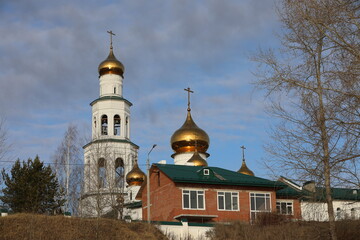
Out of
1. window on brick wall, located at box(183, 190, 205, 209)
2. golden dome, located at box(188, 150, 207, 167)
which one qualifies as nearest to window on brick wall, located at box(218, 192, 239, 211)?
window on brick wall, located at box(183, 190, 205, 209)

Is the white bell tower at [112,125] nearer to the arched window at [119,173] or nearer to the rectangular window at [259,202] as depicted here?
the arched window at [119,173]

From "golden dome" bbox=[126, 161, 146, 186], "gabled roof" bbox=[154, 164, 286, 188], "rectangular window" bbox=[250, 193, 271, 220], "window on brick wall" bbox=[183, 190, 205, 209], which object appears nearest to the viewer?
"window on brick wall" bbox=[183, 190, 205, 209]

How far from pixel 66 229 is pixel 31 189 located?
39.5 ft

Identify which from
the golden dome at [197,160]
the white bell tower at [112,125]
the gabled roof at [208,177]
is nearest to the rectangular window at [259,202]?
the gabled roof at [208,177]

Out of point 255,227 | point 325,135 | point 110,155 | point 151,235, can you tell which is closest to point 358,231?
point 255,227

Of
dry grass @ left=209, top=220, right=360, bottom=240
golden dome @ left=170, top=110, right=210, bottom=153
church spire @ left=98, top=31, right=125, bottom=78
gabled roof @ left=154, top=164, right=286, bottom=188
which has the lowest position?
dry grass @ left=209, top=220, right=360, bottom=240

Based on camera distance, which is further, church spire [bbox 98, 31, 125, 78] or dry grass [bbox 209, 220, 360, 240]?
church spire [bbox 98, 31, 125, 78]

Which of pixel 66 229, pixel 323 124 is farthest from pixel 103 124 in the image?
pixel 323 124

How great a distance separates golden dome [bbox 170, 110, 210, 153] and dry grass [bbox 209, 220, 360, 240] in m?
20.8

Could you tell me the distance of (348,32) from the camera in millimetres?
13484

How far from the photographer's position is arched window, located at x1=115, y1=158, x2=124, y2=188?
47000 mm

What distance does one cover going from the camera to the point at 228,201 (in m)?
36.9

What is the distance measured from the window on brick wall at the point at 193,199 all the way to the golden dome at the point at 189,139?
13978 millimetres

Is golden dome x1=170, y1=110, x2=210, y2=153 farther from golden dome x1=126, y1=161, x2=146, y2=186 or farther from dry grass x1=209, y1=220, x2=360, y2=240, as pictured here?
dry grass x1=209, y1=220, x2=360, y2=240
